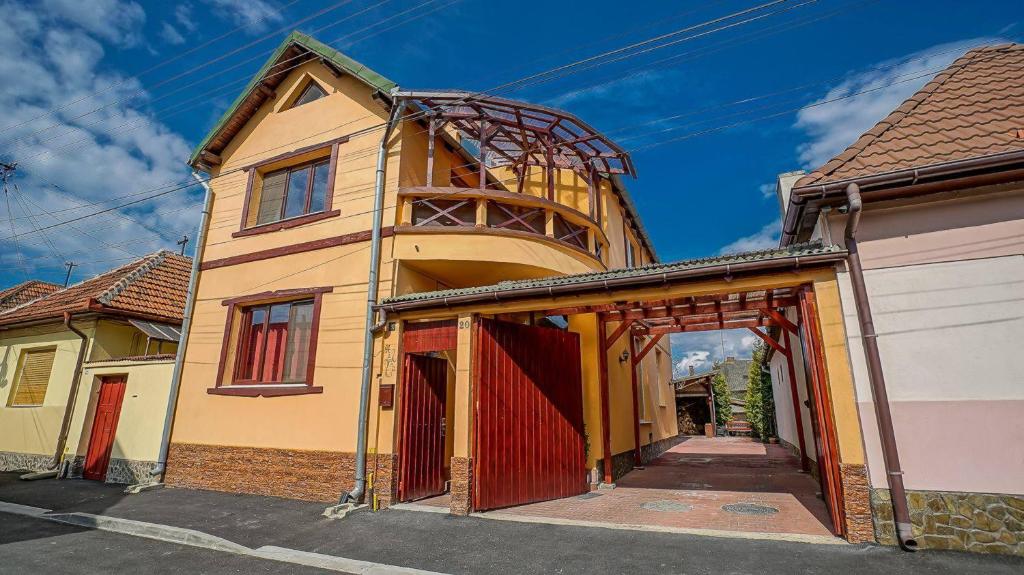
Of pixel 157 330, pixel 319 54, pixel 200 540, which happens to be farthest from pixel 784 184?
pixel 157 330

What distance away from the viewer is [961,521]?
489 cm

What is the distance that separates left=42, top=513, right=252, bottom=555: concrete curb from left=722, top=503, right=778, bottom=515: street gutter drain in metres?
6.37

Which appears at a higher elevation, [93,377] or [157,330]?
[157,330]

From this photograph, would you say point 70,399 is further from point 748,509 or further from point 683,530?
point 748,509

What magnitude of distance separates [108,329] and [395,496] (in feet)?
29.4

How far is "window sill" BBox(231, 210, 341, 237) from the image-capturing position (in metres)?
9.23

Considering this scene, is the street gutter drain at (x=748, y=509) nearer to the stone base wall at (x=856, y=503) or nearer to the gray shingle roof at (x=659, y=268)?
the stone base wall at (x=856, y=503)

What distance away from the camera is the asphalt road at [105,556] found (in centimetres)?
505

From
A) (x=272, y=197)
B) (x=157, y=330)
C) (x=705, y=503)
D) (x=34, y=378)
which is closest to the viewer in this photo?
(x=705, y=503)

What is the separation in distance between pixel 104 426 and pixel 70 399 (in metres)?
1.28

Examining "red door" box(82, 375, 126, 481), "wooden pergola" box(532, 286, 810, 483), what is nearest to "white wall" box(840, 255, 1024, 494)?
"wooden pergola" box(532, 286, 810, 483)

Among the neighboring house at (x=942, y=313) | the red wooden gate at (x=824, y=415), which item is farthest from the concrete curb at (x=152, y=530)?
the neighboring house at (x=942, y=313)

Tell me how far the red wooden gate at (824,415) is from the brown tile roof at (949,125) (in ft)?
5.37

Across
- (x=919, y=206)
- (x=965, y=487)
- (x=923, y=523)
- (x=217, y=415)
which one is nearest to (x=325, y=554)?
(x=217, y=415)
